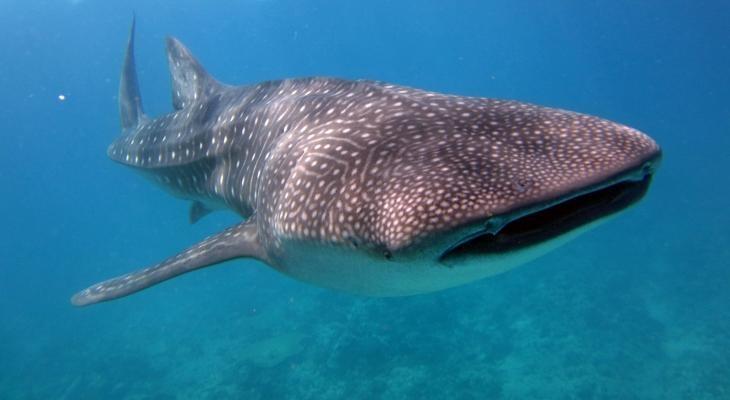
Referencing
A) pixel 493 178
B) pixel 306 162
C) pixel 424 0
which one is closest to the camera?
pixel 493 178

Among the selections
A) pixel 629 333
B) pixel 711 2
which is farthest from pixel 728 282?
pixel 711 2

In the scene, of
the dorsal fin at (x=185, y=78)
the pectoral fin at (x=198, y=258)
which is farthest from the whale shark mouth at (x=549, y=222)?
the dorsal fin at (x=185, y=78)

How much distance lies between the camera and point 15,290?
39000mm

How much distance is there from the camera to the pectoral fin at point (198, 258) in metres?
5.08

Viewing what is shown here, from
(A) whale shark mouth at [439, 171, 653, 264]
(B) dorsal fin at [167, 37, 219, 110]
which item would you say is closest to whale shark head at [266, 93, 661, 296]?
(A) whale shark mouth at [439, 171, 653, 264]

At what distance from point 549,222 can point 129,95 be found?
1165 centimetres

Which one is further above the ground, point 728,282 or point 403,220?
point 403,220

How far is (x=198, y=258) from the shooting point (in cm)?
531

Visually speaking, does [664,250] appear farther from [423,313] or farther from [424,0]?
A: [424,0]

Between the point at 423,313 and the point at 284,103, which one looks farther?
the point at 423,313

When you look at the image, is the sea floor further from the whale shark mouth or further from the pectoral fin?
the whale shark mouth

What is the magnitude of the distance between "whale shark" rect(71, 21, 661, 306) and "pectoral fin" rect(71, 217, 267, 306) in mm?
18

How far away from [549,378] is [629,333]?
10.7ft

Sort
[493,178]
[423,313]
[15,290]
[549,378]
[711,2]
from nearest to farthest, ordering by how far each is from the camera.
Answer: [493,178] → [549,378] → [423,313] → [15,290] → [711,2]
